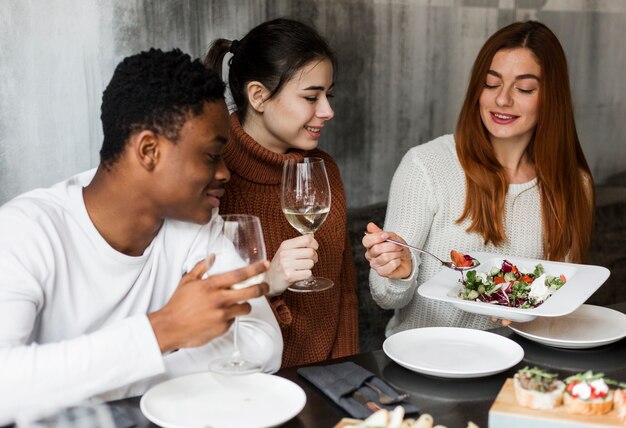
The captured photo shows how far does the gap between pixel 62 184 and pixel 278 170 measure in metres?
0.80

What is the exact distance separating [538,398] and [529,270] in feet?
2.66

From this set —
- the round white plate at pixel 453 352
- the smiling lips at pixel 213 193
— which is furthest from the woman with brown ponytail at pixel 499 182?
the smiling lips at pixel 213 193

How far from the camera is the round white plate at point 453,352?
5.55 ft

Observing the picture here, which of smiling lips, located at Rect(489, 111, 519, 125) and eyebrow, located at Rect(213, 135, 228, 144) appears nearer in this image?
eyebrow, located at Rect(213, 135, 228, 144)

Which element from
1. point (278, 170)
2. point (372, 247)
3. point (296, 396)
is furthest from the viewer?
point (278, 170)

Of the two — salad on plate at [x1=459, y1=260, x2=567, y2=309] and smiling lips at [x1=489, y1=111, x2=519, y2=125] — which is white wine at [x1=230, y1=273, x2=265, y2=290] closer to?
salad on plate at [x1=459, y1=260, x2=567, y2=309]

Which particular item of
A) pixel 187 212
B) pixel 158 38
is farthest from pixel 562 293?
pixel 158 38

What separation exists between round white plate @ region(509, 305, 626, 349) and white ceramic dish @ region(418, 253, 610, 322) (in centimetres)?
5

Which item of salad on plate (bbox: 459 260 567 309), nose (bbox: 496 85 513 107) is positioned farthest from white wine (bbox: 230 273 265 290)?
nose (bbox: 496 85 513 107)

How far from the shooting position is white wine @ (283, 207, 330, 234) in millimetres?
2055

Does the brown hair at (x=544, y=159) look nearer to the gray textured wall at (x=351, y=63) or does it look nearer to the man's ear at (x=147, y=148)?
the gray textured wall at (x=351, y=63)

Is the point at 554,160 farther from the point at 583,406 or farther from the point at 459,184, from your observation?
the point at 583,406

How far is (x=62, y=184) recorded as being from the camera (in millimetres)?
1866

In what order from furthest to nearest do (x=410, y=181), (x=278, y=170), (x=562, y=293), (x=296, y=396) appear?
(x=410, y=181) < (x=278, y=170) < (x=562, y=293) < (x=296, y=396)
